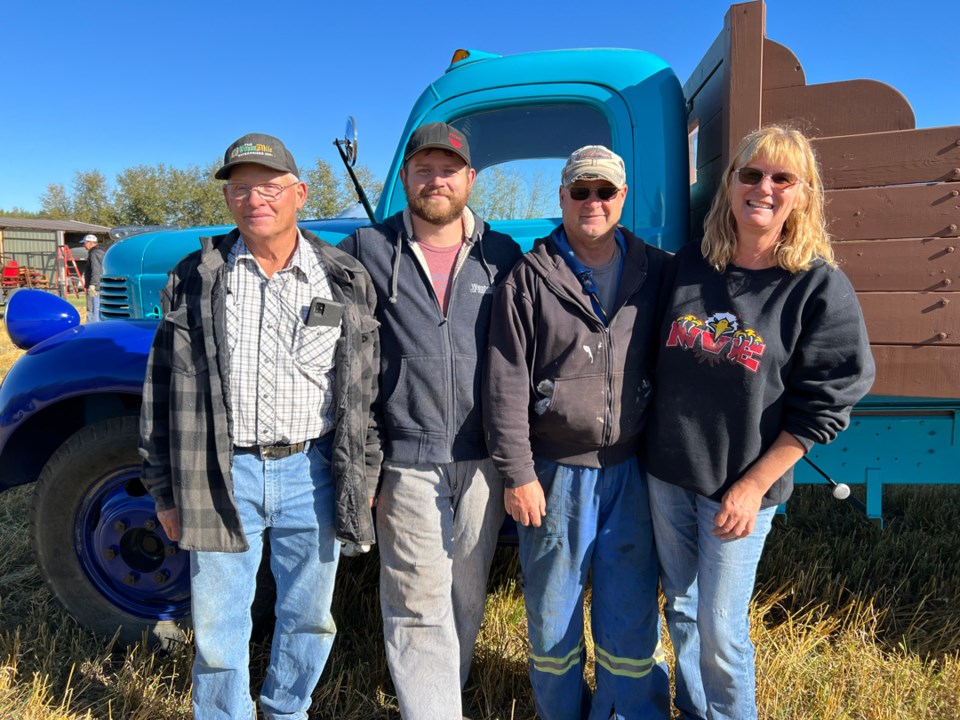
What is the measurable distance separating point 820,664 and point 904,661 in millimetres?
350

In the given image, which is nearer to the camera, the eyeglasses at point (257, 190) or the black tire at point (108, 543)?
the eyeglasses at point (257, 190)

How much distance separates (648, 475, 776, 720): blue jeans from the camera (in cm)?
168

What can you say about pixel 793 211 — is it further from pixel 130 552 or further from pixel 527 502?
pixel 130 552

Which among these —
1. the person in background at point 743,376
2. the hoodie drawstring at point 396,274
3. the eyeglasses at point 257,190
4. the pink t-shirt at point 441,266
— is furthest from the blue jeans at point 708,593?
the eyeglasses at point 257,190

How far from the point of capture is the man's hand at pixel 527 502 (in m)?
1.74

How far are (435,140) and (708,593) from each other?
4.68ft

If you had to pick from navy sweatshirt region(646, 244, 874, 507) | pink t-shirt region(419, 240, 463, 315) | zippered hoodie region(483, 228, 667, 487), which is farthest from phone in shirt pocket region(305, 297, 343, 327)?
navy sweatshirt region(646, 244, 874, 507)

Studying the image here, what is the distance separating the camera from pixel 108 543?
2.34m

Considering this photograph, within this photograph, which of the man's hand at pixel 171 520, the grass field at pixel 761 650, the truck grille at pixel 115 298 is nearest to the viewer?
the man's hand at pixel 171 520

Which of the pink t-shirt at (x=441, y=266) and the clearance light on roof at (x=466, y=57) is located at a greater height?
the clearance light on roof at (x=466, y=57)

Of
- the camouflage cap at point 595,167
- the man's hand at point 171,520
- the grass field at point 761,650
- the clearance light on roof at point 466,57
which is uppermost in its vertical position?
the clearance light on roof at point 466,57

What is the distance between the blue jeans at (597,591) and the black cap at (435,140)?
3.02 feet

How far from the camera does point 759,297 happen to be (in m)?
1.62

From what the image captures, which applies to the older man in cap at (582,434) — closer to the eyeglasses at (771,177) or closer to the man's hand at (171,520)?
the eyeglasses at (771,177)
